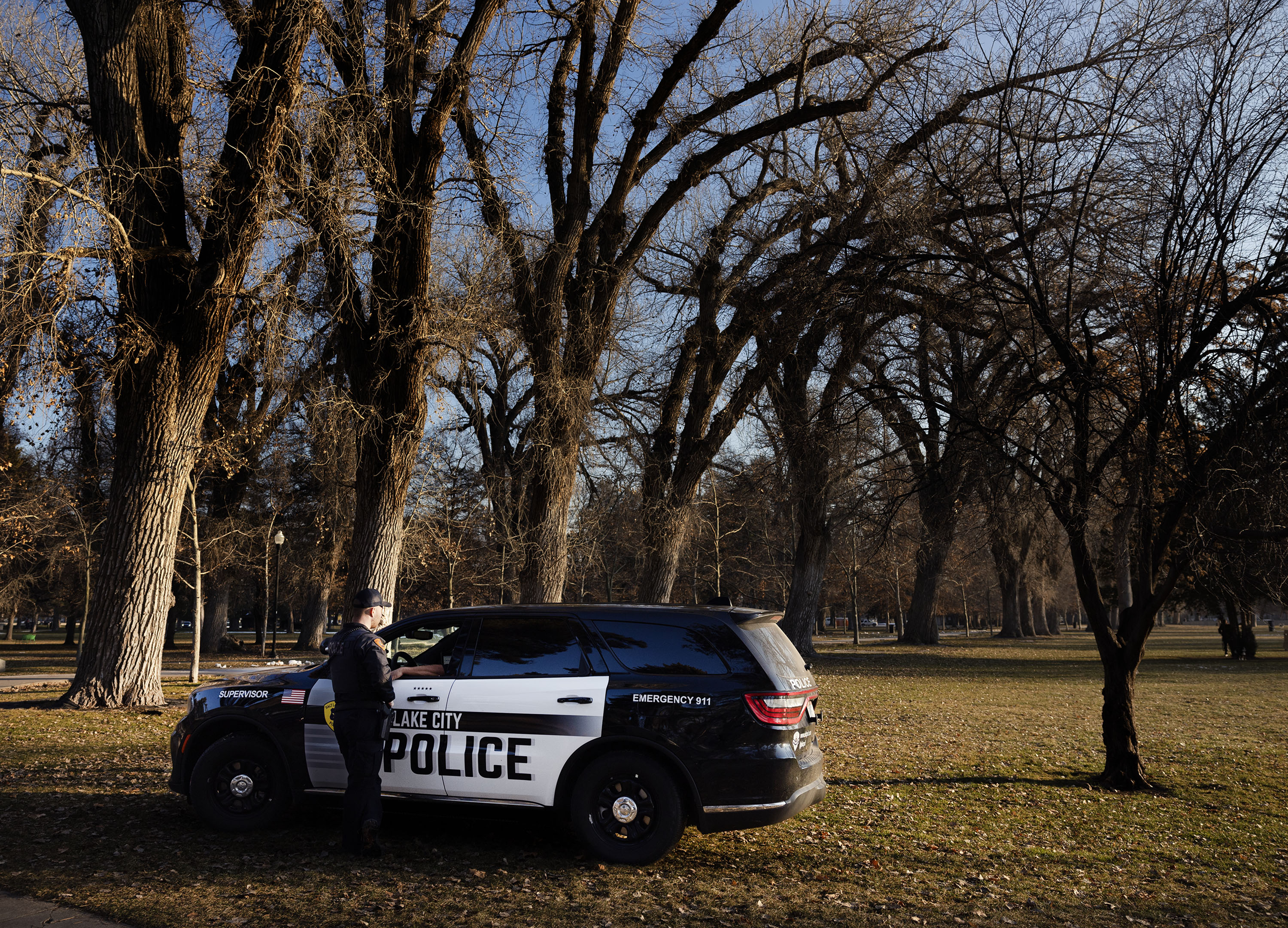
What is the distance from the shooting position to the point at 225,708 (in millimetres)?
7285

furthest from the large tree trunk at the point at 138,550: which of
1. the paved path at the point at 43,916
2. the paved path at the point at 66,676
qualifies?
the paved path at the point at 43,916

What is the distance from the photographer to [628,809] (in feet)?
21.5

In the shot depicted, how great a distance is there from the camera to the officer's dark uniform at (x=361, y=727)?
21.4ft

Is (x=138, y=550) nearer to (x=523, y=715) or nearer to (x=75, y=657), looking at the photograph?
(x=523, y=715)

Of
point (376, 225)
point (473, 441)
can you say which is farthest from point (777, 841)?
point (473, 441)

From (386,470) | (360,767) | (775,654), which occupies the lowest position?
(360,767)

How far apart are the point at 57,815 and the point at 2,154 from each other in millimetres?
8391

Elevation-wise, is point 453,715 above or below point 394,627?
below

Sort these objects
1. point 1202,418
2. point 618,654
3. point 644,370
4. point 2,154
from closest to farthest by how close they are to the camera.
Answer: point 618,654, point 1202,418, point 2,154, point 644,370

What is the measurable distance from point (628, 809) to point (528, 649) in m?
1.36

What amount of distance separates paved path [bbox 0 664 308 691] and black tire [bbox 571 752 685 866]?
1634 cm

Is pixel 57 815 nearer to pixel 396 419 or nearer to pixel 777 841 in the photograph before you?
pixel 777 841

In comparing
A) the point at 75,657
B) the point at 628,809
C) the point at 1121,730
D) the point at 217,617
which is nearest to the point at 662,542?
the point at 1121,730

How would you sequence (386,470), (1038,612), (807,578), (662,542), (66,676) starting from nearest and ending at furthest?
(386,470)
(662,542)
(66,676)
(807,578)
(1038,612)
